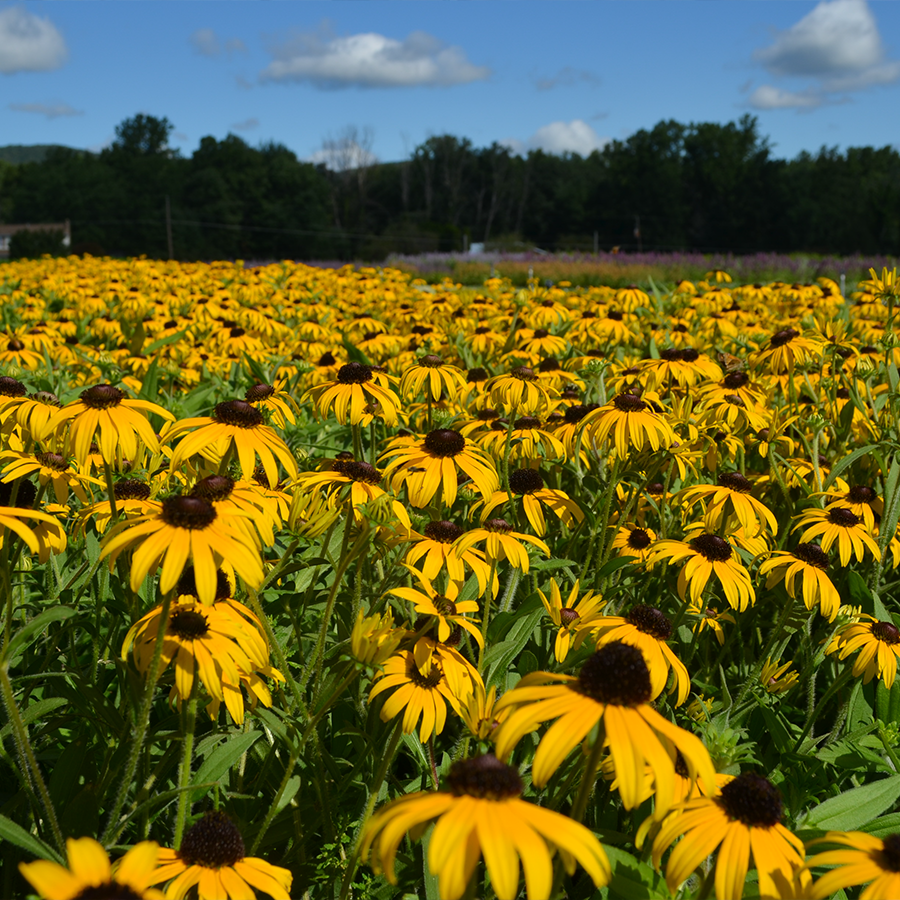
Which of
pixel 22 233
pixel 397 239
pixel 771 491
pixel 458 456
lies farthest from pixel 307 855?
pixel 397 239

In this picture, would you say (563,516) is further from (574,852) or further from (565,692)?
(574,852)

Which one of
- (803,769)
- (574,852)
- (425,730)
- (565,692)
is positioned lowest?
(803,769)

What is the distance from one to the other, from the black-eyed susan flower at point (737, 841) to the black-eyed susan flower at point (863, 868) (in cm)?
6

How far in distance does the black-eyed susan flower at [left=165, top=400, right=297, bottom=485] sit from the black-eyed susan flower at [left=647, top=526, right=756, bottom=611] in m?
1.25

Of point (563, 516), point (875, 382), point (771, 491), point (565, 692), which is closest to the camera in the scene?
point (565, 692)

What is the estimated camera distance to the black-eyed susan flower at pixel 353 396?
3232 millimetres

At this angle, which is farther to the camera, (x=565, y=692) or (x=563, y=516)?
(x=563, y=516)

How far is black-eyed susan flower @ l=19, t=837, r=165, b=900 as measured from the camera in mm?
1087

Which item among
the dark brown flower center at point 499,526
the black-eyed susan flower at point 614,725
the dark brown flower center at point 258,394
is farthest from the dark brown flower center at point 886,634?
the dark brown flower center at point 258,394

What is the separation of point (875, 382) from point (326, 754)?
4988 mm

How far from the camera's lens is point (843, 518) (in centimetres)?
305

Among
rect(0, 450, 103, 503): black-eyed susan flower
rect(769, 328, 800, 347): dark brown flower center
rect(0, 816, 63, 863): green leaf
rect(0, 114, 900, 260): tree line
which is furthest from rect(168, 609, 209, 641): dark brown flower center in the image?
rect(0, 114, 900, 260): tree line

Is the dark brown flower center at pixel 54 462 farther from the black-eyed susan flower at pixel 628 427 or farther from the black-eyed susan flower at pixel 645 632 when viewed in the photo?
the black-eyed susan flower at pixel 628 427

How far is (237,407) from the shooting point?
2.36 metres
